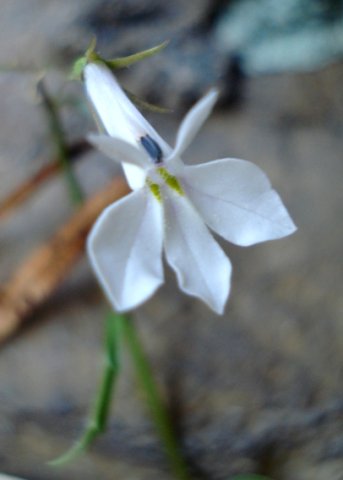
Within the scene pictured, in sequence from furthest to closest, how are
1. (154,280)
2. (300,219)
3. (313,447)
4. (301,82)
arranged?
(301,82), (300,219), (313,447), (154,280)

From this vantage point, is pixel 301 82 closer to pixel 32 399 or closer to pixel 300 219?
pixel 300 219

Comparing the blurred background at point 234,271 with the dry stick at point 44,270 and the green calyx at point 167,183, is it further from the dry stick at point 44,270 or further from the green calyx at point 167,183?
the green calyx at point 167,183

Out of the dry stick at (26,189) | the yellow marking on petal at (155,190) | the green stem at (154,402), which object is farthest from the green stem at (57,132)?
the yellow marking on petal at (155,190)

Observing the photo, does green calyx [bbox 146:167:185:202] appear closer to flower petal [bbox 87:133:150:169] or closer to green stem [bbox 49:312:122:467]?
flower petal [bbox 87:133:150:169]

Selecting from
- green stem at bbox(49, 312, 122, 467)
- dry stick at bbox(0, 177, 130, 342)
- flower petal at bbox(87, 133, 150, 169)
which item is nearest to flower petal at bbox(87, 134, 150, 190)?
flower petal at bbox(87, 133, 150, 169)

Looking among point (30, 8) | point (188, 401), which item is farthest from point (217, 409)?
point (30, 8)

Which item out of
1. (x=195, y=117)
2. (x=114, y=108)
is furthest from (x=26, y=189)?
(x=195, y=117)
